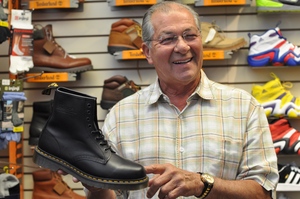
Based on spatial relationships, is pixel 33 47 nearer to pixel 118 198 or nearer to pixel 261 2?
pixel 261 2

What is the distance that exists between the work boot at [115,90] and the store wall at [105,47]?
0.71 ft

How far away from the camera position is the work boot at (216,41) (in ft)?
11.7

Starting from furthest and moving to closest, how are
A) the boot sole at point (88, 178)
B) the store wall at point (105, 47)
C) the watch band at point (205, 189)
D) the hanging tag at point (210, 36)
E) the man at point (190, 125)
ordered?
the store wall at point (105, 47), the hanging tag at point (210, 36), the man at point (190, 125), the watch band at point (205, 189), the boot sole at point (88, 178)

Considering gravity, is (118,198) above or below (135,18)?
below

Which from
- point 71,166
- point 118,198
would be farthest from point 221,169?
point 71,166

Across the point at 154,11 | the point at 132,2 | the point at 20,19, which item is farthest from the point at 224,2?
the point at 154,11

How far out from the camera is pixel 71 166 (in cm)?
145

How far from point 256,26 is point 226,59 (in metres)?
0.31

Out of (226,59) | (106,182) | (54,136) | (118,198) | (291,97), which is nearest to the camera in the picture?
(106,182)

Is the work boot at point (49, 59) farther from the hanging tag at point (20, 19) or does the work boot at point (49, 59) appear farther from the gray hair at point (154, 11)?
the gray hair at point (154, 11)

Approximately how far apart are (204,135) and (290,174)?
6.29 feet

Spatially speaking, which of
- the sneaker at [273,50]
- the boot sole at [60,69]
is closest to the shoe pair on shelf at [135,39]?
the sneaker at [273,50]

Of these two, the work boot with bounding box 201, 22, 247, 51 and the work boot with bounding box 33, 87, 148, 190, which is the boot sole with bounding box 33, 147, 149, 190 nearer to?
the work boot with bounding box 33, 87, 148, 190

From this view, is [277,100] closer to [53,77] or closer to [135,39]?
[135,39]
